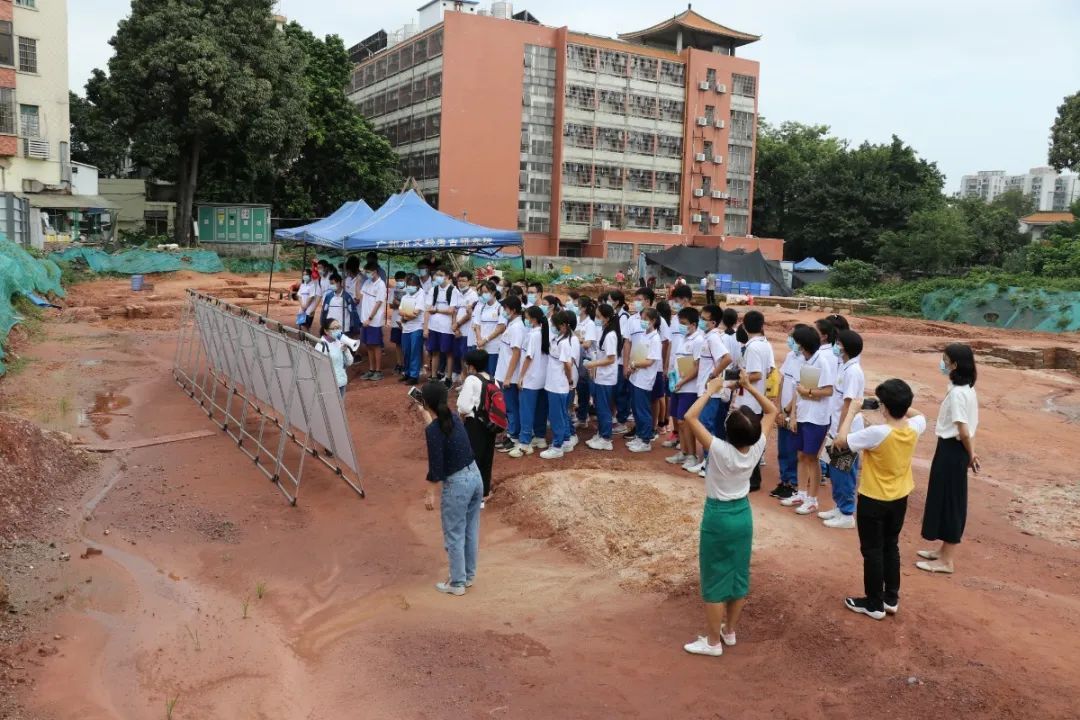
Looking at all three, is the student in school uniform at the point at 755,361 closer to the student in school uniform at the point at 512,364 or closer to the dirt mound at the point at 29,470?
the student in school uniform at the point at 512,364

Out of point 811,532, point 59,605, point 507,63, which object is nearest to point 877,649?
point 811,532

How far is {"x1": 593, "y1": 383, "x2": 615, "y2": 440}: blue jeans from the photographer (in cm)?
962

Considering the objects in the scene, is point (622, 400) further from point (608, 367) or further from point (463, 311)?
point (463, 311)

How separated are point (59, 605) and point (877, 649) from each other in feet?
18.0

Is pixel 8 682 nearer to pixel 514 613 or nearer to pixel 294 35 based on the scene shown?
pixel 514 613

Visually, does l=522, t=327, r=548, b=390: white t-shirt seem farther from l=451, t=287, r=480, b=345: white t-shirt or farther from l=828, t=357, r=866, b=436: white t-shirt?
l=828, t=357, r=866, b=436: white t-shirt

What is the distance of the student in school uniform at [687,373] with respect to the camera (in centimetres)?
861

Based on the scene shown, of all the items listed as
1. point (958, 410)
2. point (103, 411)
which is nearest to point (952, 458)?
point (958, 410)

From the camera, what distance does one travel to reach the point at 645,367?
30.6 feet

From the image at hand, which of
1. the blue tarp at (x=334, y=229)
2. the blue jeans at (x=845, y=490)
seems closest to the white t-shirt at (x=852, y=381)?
the blue jeans at (x=845, y=490)

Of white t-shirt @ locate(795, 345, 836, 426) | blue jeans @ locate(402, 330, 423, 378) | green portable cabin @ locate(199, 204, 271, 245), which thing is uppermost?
green portable cabin @ locate(199, 204, 271, 245)

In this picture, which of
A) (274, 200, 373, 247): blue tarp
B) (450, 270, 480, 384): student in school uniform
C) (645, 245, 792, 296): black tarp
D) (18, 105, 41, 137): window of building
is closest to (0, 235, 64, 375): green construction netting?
(274, 200, 373, 247): blue tarp

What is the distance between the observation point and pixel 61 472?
28.2ft

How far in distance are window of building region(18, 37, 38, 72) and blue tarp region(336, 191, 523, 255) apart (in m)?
26.3
